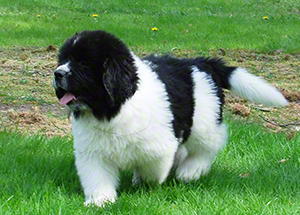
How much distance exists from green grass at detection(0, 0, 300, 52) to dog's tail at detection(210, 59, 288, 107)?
418cm

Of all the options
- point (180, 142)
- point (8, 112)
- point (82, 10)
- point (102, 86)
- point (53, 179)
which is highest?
point (102, 86)

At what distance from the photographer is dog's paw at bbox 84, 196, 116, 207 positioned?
10.5ft

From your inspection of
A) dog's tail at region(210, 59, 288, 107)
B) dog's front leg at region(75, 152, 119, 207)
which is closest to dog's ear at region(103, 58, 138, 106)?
dog's front leg at region(75, 152, 119, 207)

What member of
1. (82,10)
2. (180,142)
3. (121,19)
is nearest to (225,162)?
(180,142)

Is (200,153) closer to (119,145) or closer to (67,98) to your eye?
(119,145)

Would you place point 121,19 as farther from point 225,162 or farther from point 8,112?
point 225,162

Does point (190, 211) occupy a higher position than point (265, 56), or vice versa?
point (190, 211)

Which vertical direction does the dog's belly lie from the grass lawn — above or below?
above

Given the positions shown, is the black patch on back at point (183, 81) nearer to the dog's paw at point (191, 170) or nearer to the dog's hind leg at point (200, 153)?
the dog's hind leg at point (200, 153)

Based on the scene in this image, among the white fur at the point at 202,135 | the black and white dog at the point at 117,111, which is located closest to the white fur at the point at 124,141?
the black and white dog at the point at 117,111

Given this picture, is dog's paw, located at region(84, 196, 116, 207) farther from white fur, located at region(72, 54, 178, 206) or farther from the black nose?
the black nose

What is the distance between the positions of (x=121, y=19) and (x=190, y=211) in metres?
8.54

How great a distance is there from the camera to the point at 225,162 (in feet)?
14.2

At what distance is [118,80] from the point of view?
314 centimetres
